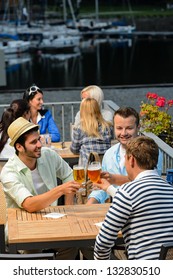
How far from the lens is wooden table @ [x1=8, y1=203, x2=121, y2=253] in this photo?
369cm

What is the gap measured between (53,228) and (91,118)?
217 centimetres

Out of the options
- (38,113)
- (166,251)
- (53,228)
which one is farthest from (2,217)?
(38,113)

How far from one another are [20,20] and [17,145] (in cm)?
7739

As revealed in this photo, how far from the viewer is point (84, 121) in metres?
5.93

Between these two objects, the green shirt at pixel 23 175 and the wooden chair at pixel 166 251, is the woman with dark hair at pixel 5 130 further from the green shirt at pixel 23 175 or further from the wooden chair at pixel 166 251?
the wooden chair at pixel 166 251

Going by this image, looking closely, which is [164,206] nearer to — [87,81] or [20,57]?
[87,81]

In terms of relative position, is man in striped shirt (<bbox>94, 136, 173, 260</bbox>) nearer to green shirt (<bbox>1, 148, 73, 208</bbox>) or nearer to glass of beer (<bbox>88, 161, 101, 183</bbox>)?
glass of beer (<bbox>88, 161, 101, 183</bbox>)

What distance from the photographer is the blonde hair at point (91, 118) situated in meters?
5.86

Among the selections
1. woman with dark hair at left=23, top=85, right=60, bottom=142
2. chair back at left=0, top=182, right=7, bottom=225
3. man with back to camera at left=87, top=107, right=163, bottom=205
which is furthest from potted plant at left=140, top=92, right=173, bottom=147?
chair back at left=0, top=182, right=7, bottom=225

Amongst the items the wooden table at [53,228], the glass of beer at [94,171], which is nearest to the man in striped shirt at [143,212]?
the wooden table at [53,228]

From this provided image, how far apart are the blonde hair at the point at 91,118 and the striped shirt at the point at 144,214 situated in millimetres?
2549

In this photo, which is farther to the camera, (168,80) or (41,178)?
(168,80)

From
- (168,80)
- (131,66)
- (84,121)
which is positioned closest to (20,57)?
(131,66)

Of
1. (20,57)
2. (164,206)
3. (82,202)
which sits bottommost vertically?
(20,57)
